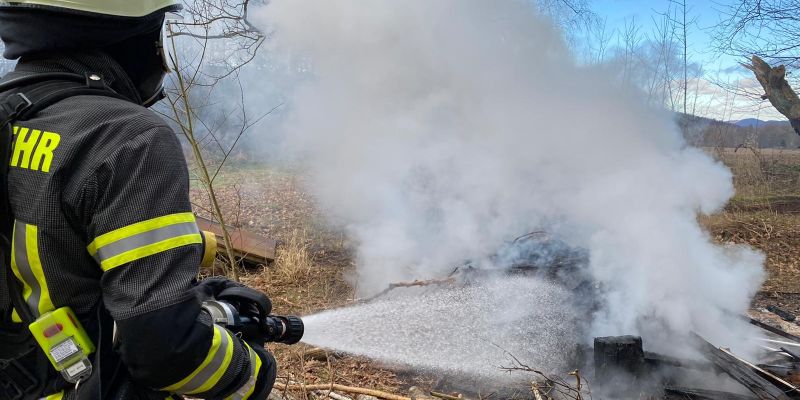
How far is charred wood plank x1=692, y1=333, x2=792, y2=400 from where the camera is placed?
3590mm

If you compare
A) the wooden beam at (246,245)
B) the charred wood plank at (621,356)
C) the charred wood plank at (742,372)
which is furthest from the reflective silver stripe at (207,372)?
the wooden beam at (246,245)

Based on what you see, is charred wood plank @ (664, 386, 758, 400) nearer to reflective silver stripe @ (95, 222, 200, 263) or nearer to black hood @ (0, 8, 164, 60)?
reflective silver stripe @ (95, 222, 200, 263)

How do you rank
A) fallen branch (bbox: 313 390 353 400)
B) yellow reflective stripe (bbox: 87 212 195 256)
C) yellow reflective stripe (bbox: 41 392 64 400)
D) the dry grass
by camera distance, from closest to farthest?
1. yellow reflective stripe (bbox: 87 212 195 256)
2. yellow reflective stripe (bbox: 41 392 64 400)
3. fallen branch (bbox: 313 390 353 400)
4. the dry grass

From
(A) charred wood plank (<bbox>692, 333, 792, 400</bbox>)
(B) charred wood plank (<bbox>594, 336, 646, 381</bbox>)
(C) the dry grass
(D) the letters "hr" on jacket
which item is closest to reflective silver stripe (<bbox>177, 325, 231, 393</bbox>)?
(D) the letters "hr" on jacket

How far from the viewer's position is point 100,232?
1.25 metres

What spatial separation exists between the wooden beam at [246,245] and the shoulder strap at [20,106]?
5.36 meters

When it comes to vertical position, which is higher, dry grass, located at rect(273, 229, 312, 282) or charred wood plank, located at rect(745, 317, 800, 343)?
charred wood plank, located at rect(745, 317, 800, 343)

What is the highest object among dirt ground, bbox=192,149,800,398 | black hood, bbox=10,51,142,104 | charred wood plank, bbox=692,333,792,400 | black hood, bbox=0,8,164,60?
black hood, bbox=0,8,164,60

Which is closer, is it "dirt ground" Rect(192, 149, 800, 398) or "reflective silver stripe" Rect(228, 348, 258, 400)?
"reflective silver stripe" Rect(228, 348, 258, 400)

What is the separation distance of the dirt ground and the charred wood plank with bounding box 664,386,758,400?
183cm

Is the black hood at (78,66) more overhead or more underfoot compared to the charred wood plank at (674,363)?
more overhead

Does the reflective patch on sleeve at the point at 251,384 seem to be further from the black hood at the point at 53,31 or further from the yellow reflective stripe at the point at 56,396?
the black hood at the point at 53,31

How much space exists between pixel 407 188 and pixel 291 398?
5240 mm

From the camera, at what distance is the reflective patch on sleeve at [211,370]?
140 centimetres
